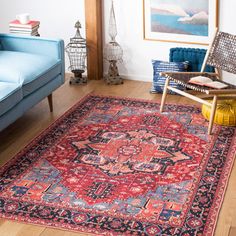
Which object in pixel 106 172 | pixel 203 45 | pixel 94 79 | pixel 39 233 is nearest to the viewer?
pixel 39 233

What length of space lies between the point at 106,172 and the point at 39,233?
92cm

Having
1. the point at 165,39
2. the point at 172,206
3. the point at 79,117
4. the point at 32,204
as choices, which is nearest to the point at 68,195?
the point at 32,204

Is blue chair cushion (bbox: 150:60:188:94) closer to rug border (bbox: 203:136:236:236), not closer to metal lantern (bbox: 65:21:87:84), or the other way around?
metal lantern (bbox: 65:21:87:84)

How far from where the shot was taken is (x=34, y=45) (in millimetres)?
5602

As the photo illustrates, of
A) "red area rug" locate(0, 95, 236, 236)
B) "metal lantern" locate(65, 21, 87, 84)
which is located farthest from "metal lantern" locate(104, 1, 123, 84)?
"red area rug" locate(0, 95, 236, 236)

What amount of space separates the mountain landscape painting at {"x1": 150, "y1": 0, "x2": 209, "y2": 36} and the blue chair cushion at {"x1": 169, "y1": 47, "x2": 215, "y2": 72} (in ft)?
0.60

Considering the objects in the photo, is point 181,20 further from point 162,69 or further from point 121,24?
point 121,24

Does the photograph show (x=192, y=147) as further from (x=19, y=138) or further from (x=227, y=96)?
(x=19, y=138)

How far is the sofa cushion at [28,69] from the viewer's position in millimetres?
4930

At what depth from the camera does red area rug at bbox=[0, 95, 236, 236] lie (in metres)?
3.71

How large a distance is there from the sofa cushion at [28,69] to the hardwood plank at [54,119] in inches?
13.9

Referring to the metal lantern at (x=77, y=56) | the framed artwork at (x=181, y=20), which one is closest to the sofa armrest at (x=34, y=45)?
the metal lantern at (x=77, y=56)

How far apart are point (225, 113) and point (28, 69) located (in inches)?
67.6

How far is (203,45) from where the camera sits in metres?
5.98
